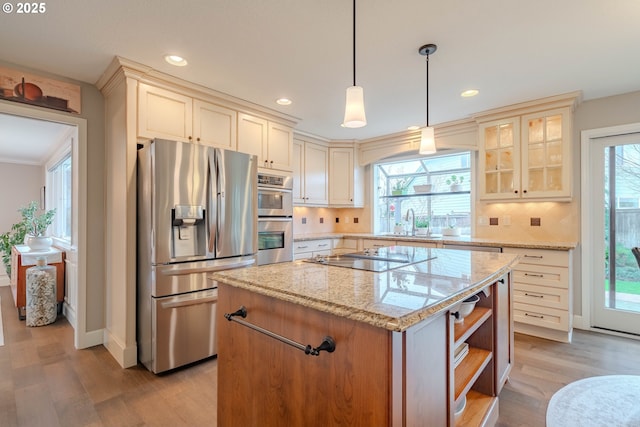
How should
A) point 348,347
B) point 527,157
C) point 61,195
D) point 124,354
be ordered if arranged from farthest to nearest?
point 61,195
point 527,157
point 124,354
point 348,347

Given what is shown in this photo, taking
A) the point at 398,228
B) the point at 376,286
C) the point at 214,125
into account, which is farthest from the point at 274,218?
the point at 376,286

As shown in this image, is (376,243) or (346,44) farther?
(376,243)

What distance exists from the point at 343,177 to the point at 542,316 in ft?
9.94

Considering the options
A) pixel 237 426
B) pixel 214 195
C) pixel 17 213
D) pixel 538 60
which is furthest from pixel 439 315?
pixel 17 213

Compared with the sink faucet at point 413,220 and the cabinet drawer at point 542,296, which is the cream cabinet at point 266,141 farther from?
the cabinet drawer at point 542,296

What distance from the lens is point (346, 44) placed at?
2.15m

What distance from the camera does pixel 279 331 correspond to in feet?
3.82

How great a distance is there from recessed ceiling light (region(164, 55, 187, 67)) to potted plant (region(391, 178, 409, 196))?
3.44 meters

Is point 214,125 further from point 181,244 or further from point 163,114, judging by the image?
point 181,244

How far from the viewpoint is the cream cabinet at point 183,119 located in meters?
2.51

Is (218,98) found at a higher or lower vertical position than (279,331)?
higher

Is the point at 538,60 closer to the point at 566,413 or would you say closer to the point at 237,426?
the point at 566,413

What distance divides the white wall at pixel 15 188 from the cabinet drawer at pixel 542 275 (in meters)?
8.03

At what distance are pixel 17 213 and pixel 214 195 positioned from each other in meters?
5.62
